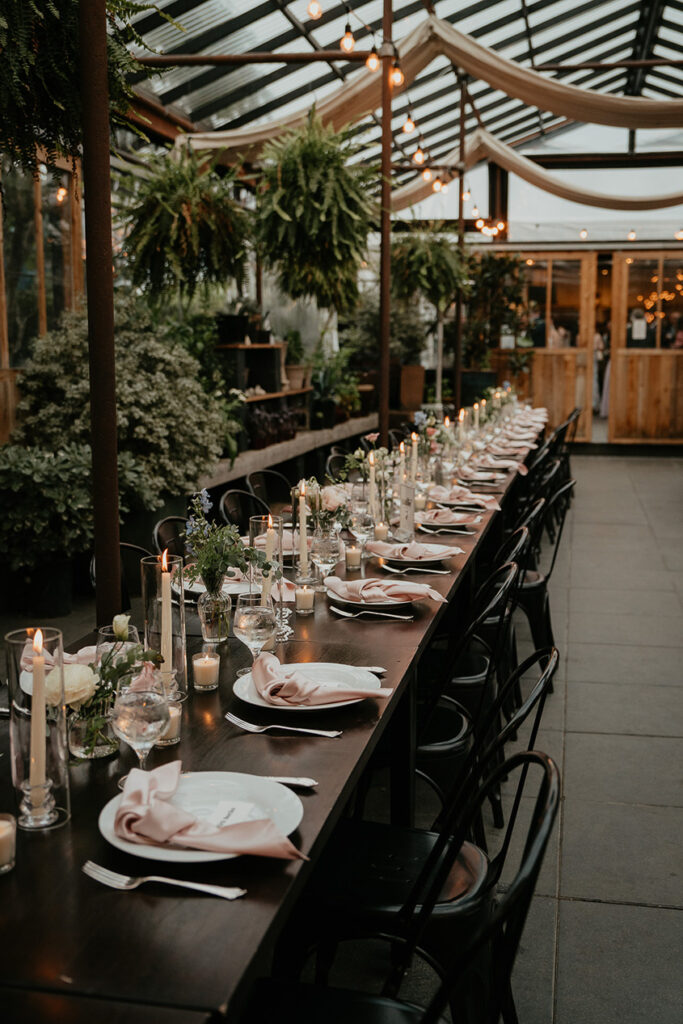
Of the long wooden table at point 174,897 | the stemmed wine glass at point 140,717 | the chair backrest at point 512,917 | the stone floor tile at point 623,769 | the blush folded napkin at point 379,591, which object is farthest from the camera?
the stone floor tile at point 623,769

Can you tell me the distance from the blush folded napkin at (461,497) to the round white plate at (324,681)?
257cm

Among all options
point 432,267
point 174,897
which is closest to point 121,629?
point 174,897

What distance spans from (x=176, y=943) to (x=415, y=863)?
3.08 ft

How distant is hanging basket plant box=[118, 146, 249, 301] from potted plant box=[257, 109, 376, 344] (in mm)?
314

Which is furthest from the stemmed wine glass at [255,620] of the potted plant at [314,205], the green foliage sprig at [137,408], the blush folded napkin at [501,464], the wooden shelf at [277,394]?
the wooden shelf at [277,394]

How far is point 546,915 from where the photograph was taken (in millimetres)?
2750

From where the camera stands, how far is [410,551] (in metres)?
3.56

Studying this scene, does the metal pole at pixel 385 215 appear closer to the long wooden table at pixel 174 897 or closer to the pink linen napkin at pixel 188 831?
the long wooden table at pixel 174 897

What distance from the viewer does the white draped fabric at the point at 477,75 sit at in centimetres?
841

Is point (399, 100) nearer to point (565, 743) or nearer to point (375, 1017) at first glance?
point (565, 743)

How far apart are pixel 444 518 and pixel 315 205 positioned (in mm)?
3880

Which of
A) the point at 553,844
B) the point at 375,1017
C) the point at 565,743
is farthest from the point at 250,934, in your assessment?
the point at 565,743

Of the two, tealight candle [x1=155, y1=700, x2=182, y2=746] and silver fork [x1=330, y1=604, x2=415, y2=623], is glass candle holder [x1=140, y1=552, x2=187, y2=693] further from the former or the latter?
silver fork [x1=330, y1=604, x2=415, y2=623]

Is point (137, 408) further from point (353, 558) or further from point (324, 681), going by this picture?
point (324, 681)
